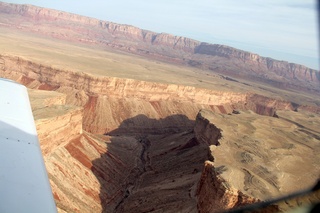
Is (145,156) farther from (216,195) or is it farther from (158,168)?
(216,195)

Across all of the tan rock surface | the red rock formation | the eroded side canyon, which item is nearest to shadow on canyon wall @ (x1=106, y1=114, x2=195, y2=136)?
the eroded side canyon

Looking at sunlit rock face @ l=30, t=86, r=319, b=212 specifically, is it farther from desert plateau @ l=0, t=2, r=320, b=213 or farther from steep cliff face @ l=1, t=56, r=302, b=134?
steep cliff face @ l=1, t=56, r=302, b=134

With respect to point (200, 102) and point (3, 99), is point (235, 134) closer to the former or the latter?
point (3, 99)

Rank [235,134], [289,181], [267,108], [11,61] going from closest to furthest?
[289,181] → [235,134] → [11,61] → [267,108]

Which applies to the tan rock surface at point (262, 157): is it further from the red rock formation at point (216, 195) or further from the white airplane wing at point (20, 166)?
the white airplane wing at point (20, 166)

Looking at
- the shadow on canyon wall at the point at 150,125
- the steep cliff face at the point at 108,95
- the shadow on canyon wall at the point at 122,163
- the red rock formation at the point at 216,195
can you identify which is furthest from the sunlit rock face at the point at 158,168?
the steep cliff face at the point at 108,95

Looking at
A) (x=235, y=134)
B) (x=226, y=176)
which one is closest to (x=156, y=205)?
(x=226, y=176)
